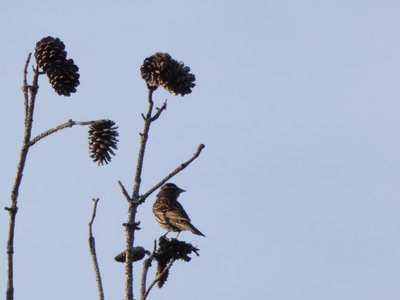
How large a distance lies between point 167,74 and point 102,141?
86cm

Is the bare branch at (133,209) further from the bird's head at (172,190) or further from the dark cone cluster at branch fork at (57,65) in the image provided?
the bird's head at (172,190)

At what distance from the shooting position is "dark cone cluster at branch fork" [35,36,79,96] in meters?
4.88

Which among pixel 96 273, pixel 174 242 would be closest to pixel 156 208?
pixel 174 242

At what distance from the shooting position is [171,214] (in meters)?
13.9

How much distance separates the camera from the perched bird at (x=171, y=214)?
13766 millimetres

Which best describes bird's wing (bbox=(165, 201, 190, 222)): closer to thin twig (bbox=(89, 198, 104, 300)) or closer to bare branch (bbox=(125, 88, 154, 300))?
bare branch (bbox=(125, 88, 154, 300))

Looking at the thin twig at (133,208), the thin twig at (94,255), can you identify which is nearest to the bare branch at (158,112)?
the thin twig at (133,208)

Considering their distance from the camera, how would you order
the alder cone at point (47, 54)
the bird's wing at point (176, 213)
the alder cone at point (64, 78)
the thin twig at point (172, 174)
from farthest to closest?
the bird's wing at point (176, 213), the alder cone at point (64, 78), the alder cone at point (47, 54), the thin twig at point (172, 174)

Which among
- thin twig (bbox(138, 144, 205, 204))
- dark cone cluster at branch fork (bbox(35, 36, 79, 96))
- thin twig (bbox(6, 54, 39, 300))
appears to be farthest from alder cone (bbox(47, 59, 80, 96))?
thin twig (bbox(138, 144, 205, 204))

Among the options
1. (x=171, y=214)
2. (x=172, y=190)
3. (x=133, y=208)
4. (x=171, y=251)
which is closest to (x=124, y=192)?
(x=133, y=208)

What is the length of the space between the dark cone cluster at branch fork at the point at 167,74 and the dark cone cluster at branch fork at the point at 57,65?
1.77 feet

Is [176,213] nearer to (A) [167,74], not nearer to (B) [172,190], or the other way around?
(B) [172,190]

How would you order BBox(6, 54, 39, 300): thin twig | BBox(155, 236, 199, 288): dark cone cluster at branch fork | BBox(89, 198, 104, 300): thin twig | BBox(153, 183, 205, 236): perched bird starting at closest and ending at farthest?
BBox(6, 54, 39, 300): thin twig < BBox(89, 198, 104, 300): thin twig < BBox(155, 236, 199, 288): dark cone cluster at branch fork < BBox(153, 183, 205, 236): perched bird

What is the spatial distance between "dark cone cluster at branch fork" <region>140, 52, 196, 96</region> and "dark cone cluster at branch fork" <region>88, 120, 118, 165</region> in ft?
1.73
